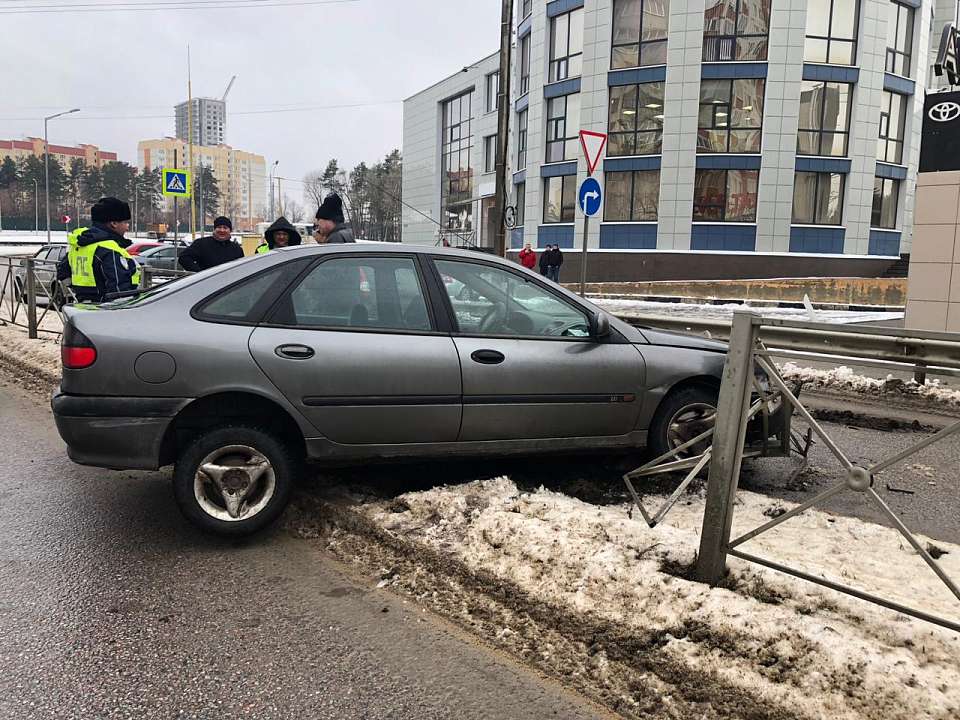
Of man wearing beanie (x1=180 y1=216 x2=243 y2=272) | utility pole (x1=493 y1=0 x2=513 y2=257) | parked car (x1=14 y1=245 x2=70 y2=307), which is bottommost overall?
parked car (x1=14 y1=245 x2=70 y2=307)

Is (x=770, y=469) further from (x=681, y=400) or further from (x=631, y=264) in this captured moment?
(x=631, y=264)

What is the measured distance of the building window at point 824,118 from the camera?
28.6 meters

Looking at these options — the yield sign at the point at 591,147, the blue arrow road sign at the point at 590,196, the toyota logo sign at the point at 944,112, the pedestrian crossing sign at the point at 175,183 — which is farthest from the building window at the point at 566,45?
the toyota logo sign at the point at 944,112

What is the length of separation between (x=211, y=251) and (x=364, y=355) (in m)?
5.57

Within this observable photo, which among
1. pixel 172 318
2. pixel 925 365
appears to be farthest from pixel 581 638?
pixel 172 318

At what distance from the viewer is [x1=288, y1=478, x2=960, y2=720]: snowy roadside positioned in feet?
8.96

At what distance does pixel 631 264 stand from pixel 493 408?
26.7m

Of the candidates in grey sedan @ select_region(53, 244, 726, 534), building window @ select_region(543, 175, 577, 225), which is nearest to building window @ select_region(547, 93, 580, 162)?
building window @ select_region(543, 175, 577, 225)

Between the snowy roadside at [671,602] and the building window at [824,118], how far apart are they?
27.8 meters

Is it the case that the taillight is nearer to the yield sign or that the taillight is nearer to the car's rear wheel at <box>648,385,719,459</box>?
the car's rear wheel at <box>648,385,719,459</box>

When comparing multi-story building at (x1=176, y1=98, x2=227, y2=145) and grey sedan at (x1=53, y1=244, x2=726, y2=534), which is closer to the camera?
grey sedan at (x1=53, y1=244, x2=726, y2=534)

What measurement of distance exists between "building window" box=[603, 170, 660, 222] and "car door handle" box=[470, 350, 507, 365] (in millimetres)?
26838

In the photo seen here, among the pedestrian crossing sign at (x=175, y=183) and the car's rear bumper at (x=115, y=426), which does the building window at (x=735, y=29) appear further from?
the car's rear bumper at (x=115, y=426)

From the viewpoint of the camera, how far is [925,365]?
3.07 metres
